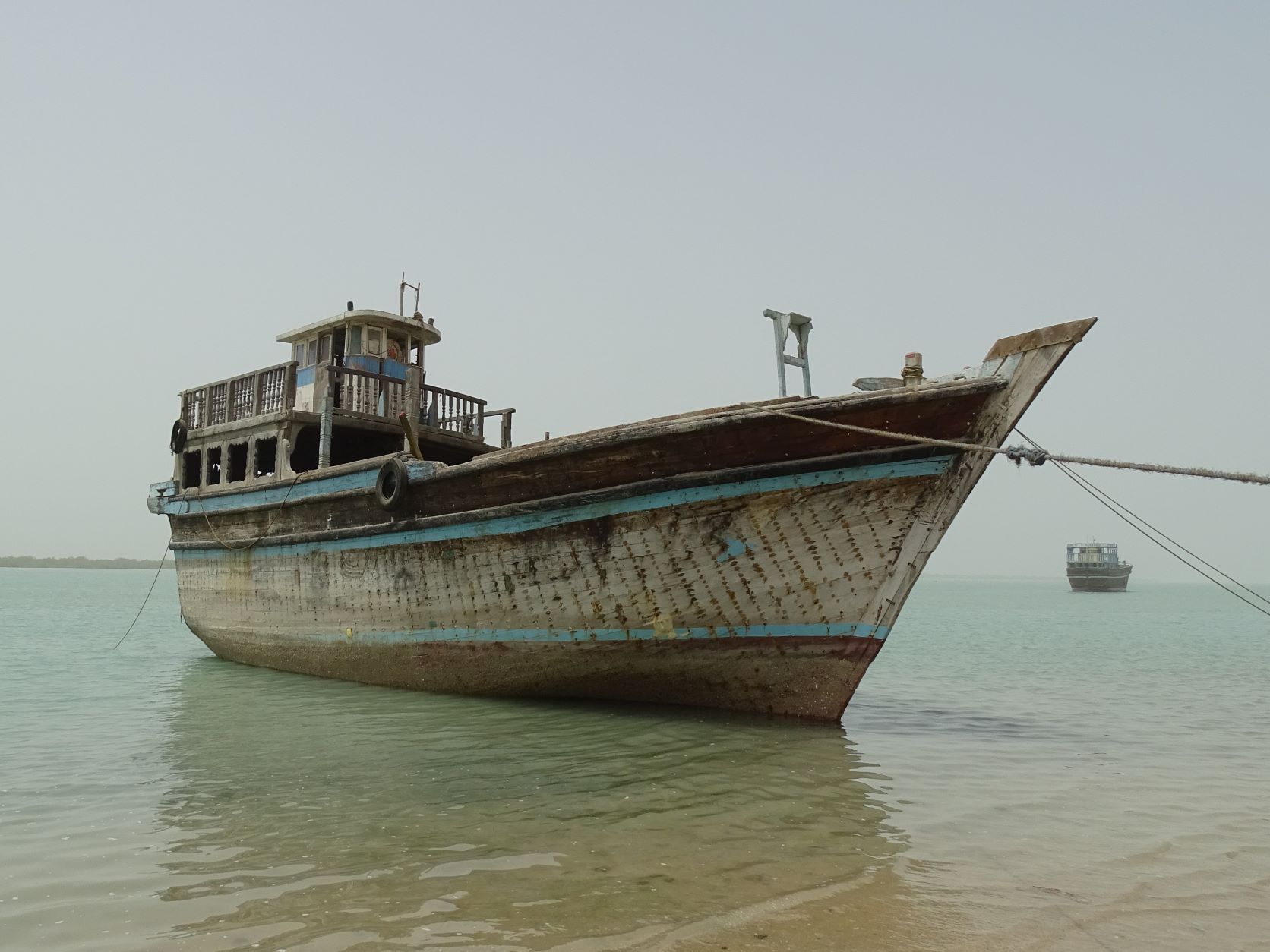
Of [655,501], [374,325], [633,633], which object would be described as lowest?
[633,633]

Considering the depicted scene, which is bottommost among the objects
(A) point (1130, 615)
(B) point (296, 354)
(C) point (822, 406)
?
(A) point (1130, 615)

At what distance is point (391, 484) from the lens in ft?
30.6

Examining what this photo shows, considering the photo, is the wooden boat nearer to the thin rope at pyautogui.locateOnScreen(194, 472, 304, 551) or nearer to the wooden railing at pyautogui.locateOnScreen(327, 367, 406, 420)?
the thin rope at pyautogui.locateOnScreen(194, 472, 304, 551)

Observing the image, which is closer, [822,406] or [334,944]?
[334,944]

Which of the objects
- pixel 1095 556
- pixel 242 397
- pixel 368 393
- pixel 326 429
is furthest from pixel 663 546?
pixel 1095 556

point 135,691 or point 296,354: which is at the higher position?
point 296,354

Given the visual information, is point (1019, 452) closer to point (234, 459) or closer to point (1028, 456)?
point (1028, 456)

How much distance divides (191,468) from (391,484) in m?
7.19

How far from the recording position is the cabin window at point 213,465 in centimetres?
1390

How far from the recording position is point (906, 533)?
6914 mm

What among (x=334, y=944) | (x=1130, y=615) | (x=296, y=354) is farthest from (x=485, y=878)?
(x=1130, y=615)

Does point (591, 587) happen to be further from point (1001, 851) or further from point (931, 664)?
point (931, 664)

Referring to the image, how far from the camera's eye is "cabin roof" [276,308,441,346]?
12453mm

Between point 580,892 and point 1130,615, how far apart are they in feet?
141
